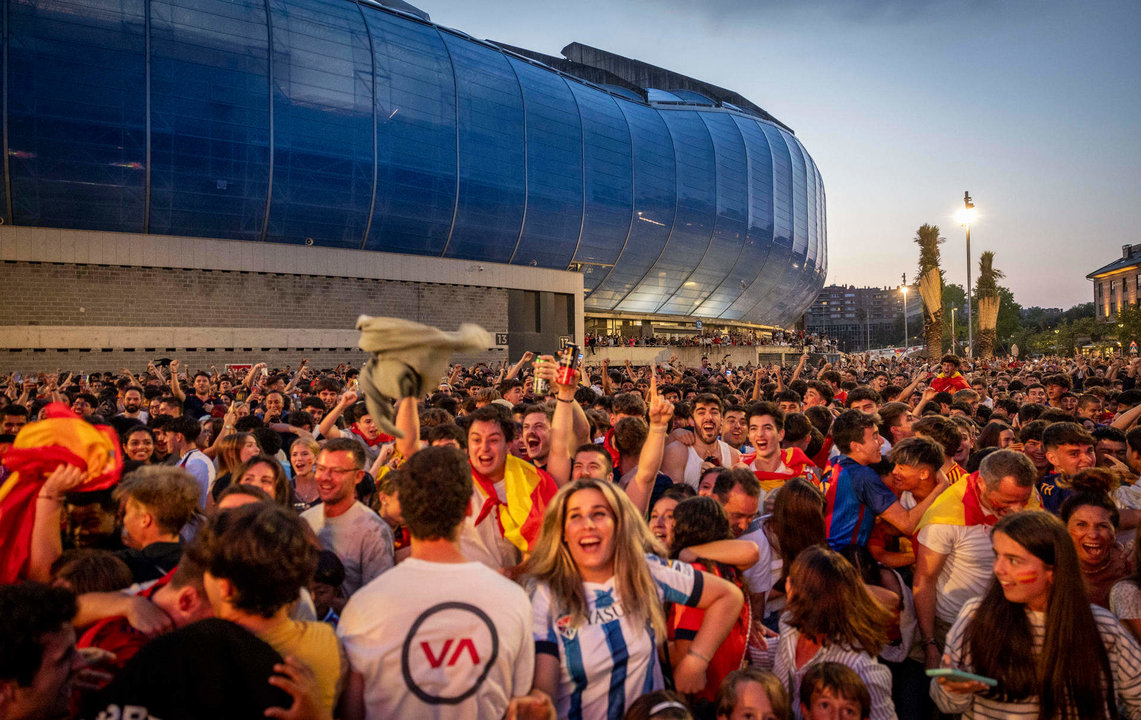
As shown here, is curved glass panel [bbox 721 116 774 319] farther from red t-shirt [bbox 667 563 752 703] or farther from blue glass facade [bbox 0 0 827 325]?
red t-shirt [bbox 667 563 752 703]

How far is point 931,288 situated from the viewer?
35438 mm

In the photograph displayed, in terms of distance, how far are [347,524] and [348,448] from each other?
419 mm

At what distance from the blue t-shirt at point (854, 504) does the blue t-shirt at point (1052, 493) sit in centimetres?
127

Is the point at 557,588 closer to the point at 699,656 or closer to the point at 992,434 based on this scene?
the point at 699,656

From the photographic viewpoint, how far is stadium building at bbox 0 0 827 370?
85.8ft

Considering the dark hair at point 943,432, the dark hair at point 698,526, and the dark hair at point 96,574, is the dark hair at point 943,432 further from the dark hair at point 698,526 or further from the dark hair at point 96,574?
the dark hair at point 96,574

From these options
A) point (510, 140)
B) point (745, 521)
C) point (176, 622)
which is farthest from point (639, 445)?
A: point (510, 140)

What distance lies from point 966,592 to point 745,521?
113 cm

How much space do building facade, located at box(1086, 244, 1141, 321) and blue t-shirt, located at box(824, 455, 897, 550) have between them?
80662 millimetres

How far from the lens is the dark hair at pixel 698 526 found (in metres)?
3.13

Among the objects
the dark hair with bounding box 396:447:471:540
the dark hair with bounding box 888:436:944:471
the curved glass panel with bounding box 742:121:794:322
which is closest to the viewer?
the dark hair with bounding box 396:447:471:540

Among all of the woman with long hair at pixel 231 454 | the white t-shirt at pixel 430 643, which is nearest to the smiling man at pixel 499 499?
the white t-shirt at pixel 430 643

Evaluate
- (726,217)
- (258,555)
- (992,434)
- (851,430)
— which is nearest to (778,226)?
(726,217)

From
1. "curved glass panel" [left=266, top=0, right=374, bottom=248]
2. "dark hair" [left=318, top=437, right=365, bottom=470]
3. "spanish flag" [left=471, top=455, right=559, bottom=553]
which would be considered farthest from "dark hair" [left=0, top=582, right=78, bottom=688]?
"curved glass panel" [left=266, top=0, right=374, bottom=248]
